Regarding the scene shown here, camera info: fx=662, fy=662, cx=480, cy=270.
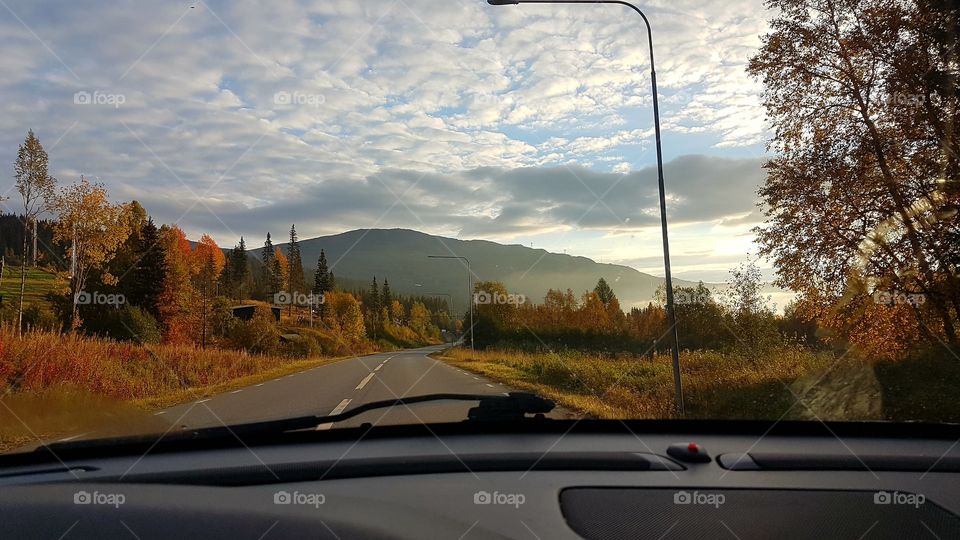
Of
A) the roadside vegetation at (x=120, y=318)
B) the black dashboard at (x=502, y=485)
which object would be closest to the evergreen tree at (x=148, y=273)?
the roadside vegetation at (x=120, y=318)

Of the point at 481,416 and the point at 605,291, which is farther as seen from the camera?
the point at 605,291

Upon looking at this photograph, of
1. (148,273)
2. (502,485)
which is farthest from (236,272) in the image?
(502,485)

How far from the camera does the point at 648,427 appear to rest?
→ 12.8ft

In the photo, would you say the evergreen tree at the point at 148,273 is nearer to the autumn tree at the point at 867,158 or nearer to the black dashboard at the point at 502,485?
the autumn tree at the point at 867,158

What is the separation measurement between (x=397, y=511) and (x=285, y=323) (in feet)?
166

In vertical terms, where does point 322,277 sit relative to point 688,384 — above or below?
above

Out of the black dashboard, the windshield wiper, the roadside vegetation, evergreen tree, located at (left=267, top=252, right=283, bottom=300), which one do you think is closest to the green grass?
the roadside vegetation

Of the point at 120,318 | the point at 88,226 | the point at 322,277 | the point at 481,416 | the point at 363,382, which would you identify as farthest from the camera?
the point at 322,277

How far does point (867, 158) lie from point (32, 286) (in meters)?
34.3

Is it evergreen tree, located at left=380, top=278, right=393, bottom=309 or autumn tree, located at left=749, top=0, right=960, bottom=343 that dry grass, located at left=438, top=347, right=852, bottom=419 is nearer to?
autumn tree, located at left=749, top=0, right=960, bottom=343

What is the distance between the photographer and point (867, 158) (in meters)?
16.4

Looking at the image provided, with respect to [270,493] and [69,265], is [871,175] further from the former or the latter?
[69,265]

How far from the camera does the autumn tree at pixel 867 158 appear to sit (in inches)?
585

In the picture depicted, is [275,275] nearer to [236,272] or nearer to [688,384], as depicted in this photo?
[236,272]
